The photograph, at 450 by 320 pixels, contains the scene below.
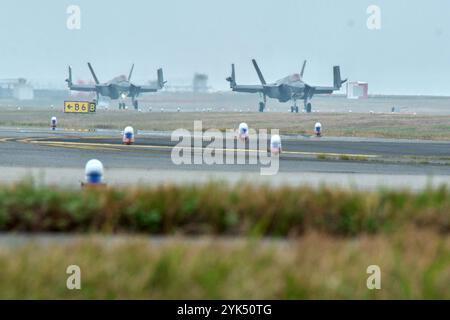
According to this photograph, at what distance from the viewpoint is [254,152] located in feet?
99.7

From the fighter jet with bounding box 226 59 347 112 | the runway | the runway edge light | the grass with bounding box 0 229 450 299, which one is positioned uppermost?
the fighter jet with bounding box 226 59 347 112

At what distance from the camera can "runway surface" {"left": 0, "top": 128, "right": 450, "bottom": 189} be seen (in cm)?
2194

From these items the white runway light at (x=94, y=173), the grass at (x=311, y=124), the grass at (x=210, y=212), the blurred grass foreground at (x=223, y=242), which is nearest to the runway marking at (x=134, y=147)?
the white runway light at (x=94, y=173)

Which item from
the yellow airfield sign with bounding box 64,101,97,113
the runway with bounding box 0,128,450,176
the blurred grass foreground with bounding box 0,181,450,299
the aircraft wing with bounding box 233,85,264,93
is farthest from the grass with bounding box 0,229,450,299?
the aircraft wing with bounding box 233,85,264,93

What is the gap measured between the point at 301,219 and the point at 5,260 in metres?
4.15

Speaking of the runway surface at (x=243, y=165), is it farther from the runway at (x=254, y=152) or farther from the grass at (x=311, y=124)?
the grass at (x=311, y=124)

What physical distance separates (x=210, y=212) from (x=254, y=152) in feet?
64.0

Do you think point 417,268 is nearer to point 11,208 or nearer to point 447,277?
point 447,277

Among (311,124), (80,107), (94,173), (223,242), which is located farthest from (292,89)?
(223,242)

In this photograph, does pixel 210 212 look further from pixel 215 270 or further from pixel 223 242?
pixel 215 270

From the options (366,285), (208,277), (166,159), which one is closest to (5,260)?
(208,277)

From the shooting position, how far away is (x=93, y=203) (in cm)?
1084

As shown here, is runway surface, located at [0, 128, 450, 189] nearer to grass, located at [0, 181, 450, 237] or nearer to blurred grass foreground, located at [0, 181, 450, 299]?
grass, located at [0, 181, 450, 237]

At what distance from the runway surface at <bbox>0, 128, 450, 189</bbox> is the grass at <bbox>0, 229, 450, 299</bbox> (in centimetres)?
953
